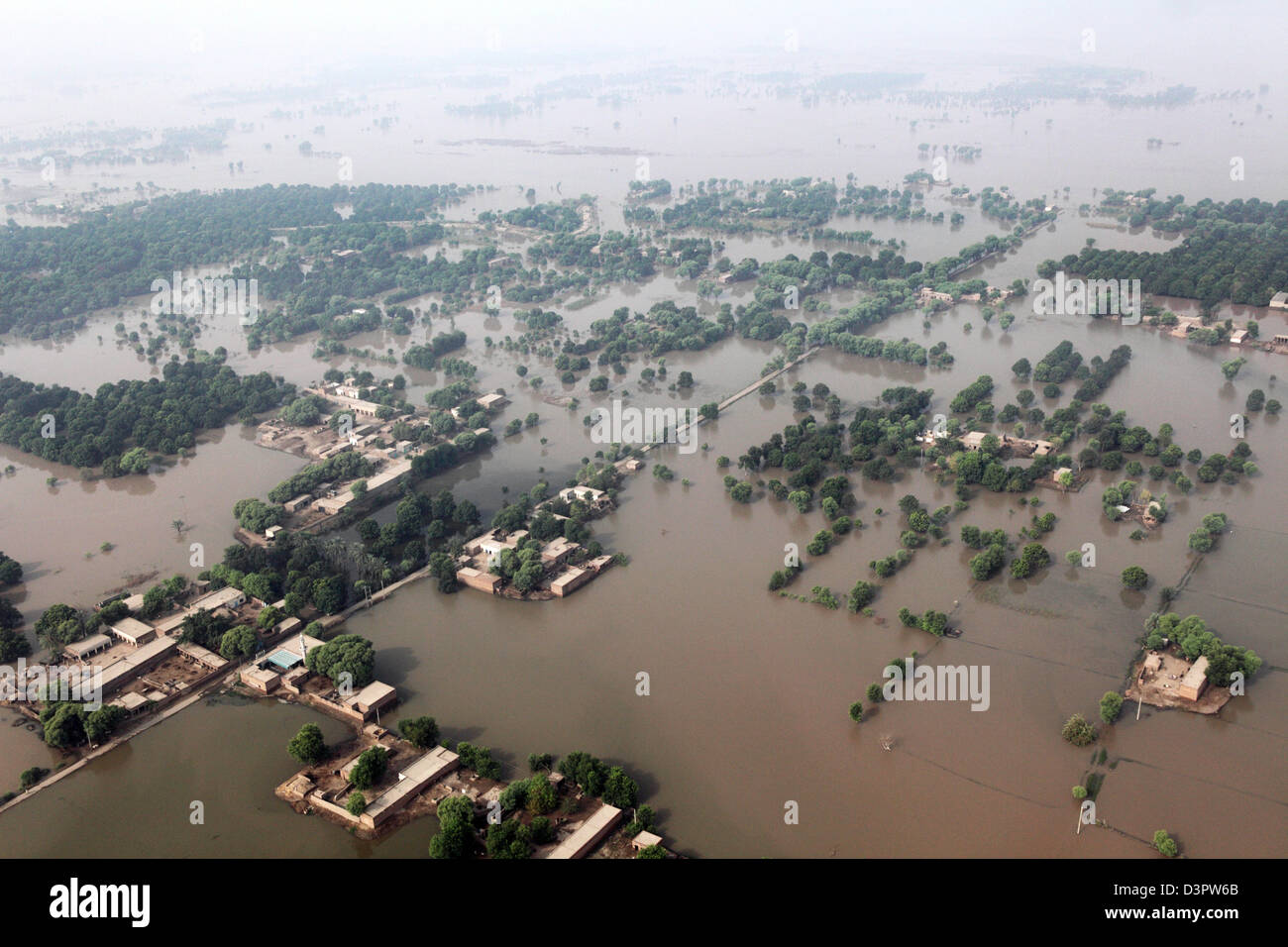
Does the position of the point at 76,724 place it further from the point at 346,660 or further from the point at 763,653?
the point at 763,653

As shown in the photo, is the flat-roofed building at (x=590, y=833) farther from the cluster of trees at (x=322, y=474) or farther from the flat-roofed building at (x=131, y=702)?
the cluster of trees at (x=322, y=474)

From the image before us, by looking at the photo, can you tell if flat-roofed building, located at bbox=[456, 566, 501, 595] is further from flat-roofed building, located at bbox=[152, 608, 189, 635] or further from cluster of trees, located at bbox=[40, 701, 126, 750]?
cluster of trees, located at bbox=[40, 701, 126, 750]

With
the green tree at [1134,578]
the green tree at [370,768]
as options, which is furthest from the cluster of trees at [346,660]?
the green tree at [1134,578]

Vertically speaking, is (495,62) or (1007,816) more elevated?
(495,62)

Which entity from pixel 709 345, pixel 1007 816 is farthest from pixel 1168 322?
pixel 1007 816

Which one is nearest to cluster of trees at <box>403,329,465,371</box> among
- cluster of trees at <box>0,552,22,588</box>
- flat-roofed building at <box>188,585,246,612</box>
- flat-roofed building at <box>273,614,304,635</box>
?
cluster of trees at <box>0,552,22,588</box>
